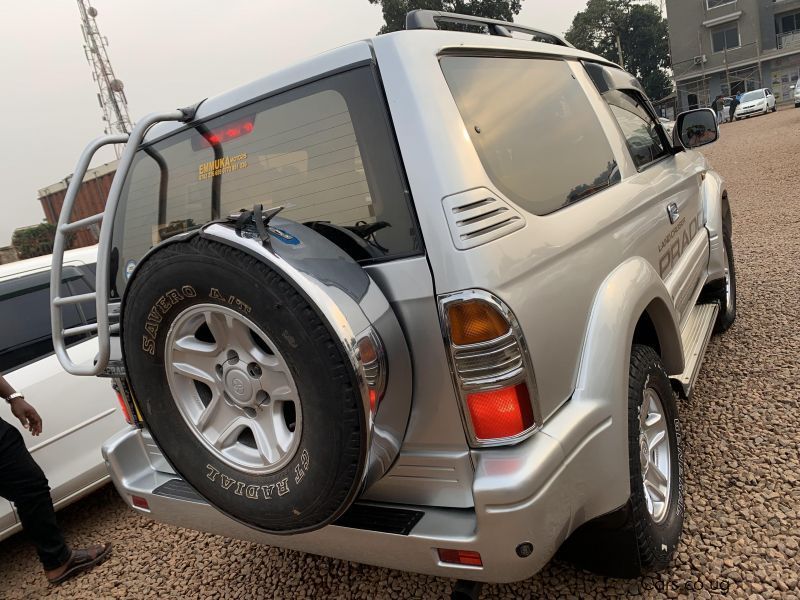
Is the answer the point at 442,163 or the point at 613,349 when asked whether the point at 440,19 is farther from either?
the point at 613,349

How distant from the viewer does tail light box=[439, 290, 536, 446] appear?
4.89 feet

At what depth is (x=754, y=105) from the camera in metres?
28.4

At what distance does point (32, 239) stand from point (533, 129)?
34.5 m

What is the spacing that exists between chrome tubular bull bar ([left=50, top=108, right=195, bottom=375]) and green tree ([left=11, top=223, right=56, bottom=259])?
29.5 metres

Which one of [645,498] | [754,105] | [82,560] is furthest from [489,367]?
[754,105]

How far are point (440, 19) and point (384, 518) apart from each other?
1.63 m

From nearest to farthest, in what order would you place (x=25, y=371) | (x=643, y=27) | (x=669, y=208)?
1. (x=669, y=208)
2. (x=25, y=371)
3. (x=643, y=27)

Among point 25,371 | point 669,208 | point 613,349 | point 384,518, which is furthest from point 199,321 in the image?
point 669,208

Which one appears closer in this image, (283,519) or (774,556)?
(283,519)

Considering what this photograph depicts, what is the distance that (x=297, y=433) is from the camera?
1.56 m

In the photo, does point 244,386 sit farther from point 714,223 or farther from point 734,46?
point 734,46

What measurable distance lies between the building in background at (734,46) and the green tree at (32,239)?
41411 millimetres

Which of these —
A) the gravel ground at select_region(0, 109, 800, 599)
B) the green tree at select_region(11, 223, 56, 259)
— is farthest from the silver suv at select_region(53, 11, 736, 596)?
the green tree at select_region(11, 223, 56, 259)

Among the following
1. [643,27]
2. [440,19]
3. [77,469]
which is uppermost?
[643,27]
